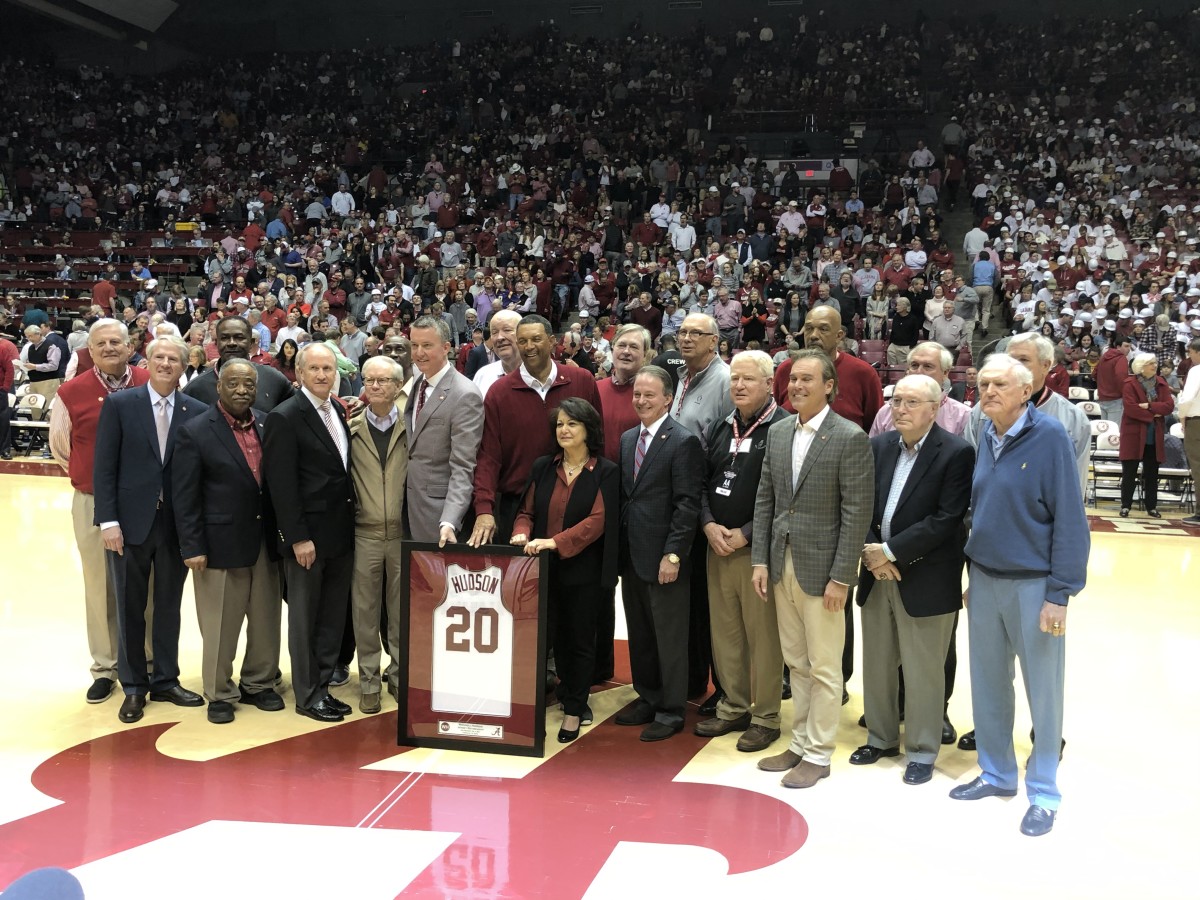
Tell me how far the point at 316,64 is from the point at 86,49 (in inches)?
242

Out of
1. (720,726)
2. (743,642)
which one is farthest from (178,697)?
(743,642)

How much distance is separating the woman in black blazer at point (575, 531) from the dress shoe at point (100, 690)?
196 centimetres

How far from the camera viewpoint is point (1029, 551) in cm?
368

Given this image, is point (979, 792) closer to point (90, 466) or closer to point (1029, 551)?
point (1029, 551)

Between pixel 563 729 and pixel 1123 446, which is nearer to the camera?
pixel 563 729

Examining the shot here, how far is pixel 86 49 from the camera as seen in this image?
27422 mm

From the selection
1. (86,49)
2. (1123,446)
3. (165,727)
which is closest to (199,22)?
(86,49)

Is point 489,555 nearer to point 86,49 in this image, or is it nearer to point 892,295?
point 892,295

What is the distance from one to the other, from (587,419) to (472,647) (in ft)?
3.26

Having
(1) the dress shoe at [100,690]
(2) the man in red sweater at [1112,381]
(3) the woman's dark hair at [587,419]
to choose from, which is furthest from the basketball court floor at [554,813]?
(2) the man in red sweater at [1112,381]

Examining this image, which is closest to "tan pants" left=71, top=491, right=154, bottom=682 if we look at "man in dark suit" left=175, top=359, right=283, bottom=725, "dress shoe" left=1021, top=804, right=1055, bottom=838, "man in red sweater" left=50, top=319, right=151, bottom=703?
"man in red sweater" left=50, top=319, right=151, bottom=703

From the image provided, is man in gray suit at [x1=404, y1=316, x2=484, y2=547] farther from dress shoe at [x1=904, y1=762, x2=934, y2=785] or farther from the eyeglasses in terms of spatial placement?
dress shoe at [x1=904, y1=762, x2=934, y2=785]

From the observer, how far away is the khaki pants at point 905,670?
4.07 meters

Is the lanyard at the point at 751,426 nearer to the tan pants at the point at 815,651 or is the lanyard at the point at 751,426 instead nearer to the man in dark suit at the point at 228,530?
the tan pants at the point at 815,651
